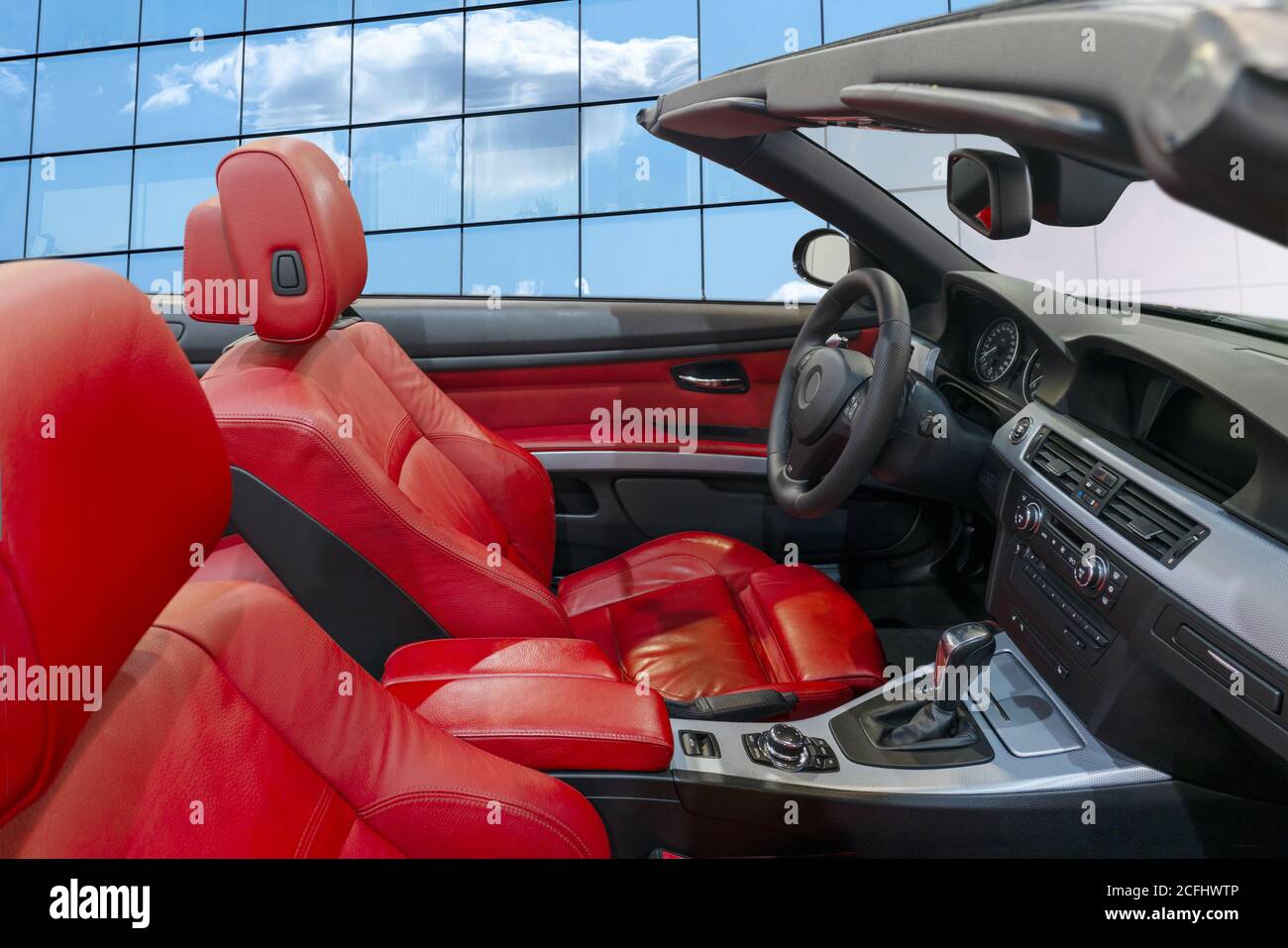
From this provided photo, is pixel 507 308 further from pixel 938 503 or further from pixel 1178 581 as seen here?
pixel 1178 581

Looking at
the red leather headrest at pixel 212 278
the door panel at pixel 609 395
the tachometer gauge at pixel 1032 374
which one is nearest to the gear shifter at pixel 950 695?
the tachometer gauge at pixel 1032 374

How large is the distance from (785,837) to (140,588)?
2.93ft

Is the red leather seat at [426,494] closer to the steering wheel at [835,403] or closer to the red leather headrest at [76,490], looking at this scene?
the steering wheel at [835,403]

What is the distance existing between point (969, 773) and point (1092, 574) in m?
0.33

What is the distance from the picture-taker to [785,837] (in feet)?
3.99

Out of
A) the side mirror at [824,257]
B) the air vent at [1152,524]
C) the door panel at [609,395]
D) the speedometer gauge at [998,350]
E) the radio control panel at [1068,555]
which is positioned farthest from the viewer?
the door panel at [609,395]

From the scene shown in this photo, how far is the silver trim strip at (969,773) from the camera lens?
3.99 feet

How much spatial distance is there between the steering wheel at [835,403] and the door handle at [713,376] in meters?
0.51

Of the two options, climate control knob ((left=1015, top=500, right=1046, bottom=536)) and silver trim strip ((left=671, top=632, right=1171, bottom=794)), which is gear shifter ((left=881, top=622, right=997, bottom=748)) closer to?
silver trim strip ((left=671, top=632, right=1171, bottom=794))

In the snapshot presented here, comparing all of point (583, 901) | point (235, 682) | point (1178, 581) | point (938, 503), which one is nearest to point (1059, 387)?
point (1178, 581)

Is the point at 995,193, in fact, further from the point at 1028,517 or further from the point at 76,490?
the point at 76,490

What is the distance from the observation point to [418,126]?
6406 millimetres

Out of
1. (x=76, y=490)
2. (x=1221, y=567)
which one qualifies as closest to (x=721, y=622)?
(x=1221, y=567)

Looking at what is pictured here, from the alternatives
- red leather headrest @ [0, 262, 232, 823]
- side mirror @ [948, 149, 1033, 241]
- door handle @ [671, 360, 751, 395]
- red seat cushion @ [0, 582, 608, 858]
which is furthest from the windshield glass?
red seat cushion @ [0, 582, 608, 858]
